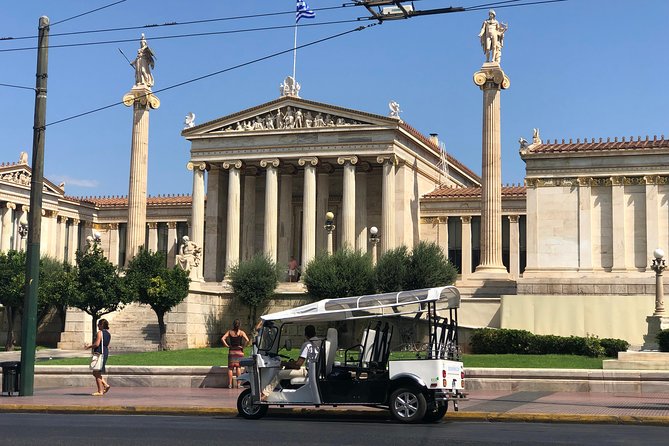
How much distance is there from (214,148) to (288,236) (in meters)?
7.76

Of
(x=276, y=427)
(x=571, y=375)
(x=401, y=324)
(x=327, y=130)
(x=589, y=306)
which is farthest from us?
(x=327, y=130)

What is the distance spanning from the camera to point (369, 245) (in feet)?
198

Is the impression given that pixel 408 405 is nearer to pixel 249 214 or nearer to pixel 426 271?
pixel 426 271

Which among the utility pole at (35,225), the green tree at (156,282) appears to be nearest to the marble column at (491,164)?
the green tree at (156,282)

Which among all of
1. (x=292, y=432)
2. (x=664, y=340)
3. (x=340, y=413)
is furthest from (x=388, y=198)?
(x=292, y=432)

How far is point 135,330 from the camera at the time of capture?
164ft

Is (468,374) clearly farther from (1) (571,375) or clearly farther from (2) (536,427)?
(2) (536,427)

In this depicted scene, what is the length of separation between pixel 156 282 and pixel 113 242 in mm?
34861

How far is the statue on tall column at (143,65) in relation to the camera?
57.0 metres

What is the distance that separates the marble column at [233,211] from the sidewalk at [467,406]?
1419 inches

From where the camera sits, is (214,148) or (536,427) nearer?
(536,427)

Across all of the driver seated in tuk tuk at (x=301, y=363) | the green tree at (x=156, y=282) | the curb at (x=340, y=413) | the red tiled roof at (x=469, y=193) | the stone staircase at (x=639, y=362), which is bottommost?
the curb at (x=340, y=413)

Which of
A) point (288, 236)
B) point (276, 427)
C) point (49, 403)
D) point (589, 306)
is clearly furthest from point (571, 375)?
point (288, 236)

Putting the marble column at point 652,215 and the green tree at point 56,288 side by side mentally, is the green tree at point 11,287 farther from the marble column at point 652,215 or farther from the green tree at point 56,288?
the marble column at point 652,215
